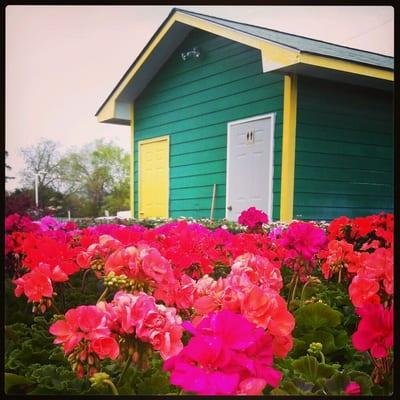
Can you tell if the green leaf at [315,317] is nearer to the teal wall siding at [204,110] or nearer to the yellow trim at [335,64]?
the teal wall siding at [204,110]

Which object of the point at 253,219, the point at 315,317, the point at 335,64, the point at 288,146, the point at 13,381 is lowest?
the point at 13,381

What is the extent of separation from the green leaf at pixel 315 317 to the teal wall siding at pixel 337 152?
371 mm

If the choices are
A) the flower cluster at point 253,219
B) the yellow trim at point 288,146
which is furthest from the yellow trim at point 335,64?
the flower cluster at point 253,219

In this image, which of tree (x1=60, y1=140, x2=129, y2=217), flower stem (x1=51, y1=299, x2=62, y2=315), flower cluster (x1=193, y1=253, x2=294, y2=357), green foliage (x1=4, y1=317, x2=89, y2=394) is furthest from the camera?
tree (x1=60, y1=140, x2=129, y2=217)

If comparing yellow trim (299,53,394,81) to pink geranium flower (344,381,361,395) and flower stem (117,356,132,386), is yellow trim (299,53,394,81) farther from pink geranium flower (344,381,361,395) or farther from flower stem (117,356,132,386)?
flower stem (117,356,132,386)

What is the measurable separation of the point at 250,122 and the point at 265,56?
0.78ft

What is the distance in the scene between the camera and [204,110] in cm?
158

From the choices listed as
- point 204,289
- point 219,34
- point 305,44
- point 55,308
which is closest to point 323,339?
point 204,289

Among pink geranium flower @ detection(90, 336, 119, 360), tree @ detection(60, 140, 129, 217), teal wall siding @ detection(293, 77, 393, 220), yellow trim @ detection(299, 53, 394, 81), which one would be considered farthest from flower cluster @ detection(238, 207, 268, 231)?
pink geranium flower @ detection(90, 336, 119, 360)

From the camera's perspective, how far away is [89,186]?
4.25 feet

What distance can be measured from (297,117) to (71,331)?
1084mm

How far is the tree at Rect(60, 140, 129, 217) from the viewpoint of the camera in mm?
1279

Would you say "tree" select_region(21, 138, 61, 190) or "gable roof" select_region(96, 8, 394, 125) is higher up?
"gable roof" select_region(96, 8, 394, 125)

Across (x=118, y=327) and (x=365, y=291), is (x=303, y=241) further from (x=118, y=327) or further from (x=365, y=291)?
(x=118, y=327)
